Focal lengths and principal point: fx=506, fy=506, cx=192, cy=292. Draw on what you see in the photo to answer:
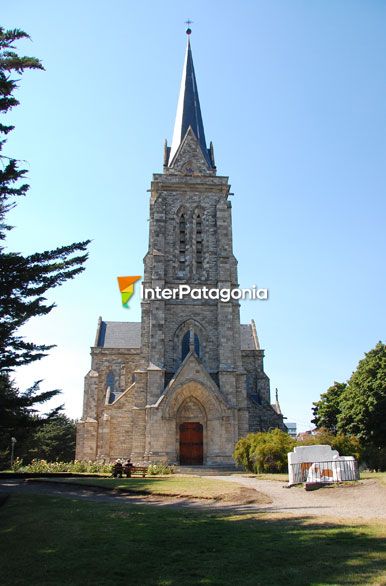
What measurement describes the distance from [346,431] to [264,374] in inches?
367

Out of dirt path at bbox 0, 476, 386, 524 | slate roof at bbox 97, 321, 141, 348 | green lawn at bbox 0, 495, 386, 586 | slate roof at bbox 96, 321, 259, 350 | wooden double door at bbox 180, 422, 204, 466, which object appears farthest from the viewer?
slate roof at bbox 97, 321, 141, 348

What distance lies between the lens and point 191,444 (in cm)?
3042

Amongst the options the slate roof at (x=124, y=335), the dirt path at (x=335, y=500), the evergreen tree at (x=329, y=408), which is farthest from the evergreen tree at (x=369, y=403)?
the dirt path at (x=335, y=500)

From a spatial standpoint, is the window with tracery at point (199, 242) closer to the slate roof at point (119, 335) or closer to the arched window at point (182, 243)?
the arched window at point (182, 243)

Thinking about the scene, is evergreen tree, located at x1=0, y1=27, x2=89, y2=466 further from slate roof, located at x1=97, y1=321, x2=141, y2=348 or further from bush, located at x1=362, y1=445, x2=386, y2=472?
slate roof, located at x1=97, y1=321, x2=141, y2=348

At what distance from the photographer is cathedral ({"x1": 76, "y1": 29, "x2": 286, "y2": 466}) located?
2973 centimetres

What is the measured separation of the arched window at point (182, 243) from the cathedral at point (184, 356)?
0.23ft

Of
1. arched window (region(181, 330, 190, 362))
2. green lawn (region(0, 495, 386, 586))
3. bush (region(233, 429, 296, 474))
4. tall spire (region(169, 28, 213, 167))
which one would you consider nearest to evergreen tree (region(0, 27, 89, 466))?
green lawn (region(0, 495, 386, 586))

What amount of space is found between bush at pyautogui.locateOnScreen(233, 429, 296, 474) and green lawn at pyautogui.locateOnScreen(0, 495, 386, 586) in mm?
12341

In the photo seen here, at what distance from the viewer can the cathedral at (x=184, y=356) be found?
29.7 m

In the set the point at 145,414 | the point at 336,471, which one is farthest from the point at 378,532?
the point at 145,414

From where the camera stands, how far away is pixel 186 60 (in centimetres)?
4288

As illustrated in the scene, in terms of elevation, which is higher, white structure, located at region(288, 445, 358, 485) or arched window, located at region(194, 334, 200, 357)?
arched window, located at region(194, 334, 200, 357)

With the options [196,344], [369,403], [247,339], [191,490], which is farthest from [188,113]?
[191,490]
